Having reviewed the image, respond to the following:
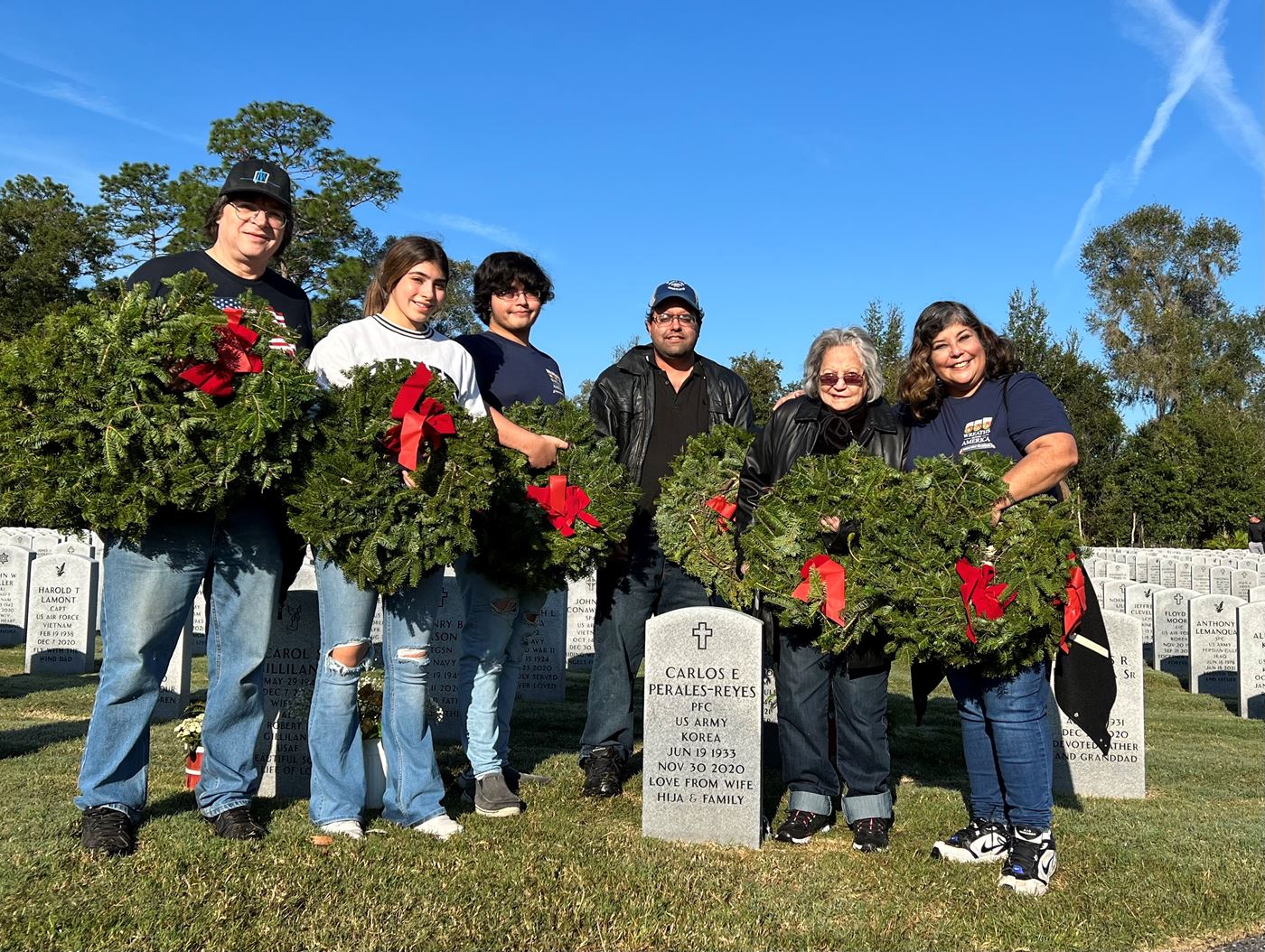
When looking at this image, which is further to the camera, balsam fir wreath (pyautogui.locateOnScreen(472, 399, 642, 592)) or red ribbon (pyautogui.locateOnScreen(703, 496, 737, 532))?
red ribbon (pyautogui.locateOnScreen(703, 496, 737, 532))

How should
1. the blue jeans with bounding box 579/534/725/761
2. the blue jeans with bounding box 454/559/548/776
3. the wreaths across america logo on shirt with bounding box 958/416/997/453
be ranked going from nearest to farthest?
the wreaths across america logo on shirt with bounding box 958/416/997/453
the blue jeans with bounding box 454/559/548/776
the blue jeans with bounding box 579/534/725/761

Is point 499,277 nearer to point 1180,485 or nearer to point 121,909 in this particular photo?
point 121,909

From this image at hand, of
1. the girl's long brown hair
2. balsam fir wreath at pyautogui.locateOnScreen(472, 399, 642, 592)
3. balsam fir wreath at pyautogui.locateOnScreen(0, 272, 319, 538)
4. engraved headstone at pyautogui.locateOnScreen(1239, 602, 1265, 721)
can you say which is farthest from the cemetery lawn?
engraved headstone at pyautogui.locateOnScreen(1239, 602, 1265, 721)

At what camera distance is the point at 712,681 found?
476cm

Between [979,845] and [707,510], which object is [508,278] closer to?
[707,510]

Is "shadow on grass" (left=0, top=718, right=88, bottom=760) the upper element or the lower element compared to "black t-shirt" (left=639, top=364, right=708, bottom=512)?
lower

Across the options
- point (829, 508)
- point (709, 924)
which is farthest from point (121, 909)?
point (829, 508)

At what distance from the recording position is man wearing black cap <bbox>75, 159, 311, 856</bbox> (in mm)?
3844

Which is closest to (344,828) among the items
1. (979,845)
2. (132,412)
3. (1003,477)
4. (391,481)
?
(391,481)

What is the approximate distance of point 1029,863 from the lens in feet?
13.4

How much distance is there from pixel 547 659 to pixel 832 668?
15.9 feet

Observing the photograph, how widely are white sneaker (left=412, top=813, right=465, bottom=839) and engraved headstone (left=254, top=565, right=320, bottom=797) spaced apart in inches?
38.7

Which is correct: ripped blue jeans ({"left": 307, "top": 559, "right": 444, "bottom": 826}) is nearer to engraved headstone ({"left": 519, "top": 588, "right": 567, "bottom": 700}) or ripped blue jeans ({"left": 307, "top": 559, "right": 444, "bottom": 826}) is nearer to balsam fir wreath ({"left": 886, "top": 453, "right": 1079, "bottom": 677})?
balsam fir wreath ({"left": 886, "top": 453, "right": 1079, "bottom": 677})

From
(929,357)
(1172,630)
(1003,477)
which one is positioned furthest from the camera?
(1172,630)
